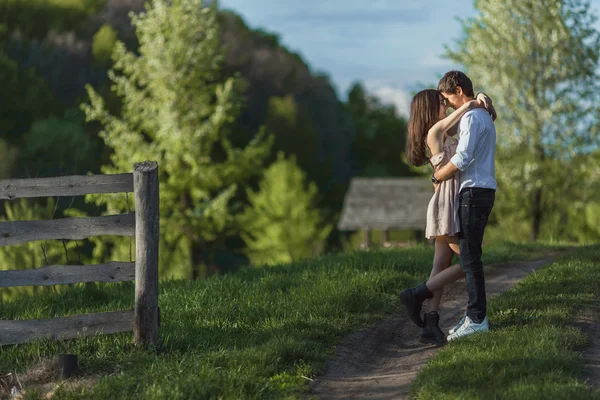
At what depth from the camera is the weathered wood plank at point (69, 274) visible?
735cm

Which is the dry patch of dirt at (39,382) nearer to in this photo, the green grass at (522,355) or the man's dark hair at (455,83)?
the green grass at (522,355)

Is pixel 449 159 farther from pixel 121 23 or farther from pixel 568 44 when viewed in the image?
pixel 121 23

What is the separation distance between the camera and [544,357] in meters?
6.48

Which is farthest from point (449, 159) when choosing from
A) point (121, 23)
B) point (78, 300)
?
point (121, 23)

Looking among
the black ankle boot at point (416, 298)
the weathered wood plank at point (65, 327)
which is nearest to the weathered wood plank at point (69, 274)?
the weathered wood plank at point (65, 327)

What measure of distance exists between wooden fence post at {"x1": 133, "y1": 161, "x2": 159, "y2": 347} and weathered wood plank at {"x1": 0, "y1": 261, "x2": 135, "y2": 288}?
0.17 m

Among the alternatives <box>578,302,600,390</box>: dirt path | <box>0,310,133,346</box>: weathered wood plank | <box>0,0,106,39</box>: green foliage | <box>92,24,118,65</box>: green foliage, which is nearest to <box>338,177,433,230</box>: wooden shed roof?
<box>92,24,118,65</box>: green foliage

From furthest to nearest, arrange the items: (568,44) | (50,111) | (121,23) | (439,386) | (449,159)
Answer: (121,23) → (50,111) → (568,44) → (449,159) → (439,386)

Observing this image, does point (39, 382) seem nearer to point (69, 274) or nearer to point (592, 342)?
point (69, 274)

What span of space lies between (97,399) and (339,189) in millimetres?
64716

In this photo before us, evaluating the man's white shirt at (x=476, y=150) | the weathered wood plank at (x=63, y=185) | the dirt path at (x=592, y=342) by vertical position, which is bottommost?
the dirt path at (x=592, y=342)

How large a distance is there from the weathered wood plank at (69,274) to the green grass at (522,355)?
9.10 ft

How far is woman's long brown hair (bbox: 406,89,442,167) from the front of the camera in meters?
7.39

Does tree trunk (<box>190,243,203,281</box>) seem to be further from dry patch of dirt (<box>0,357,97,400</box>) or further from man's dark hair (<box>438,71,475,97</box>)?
man's dark hair (<box>438,71,475,97</box>)
